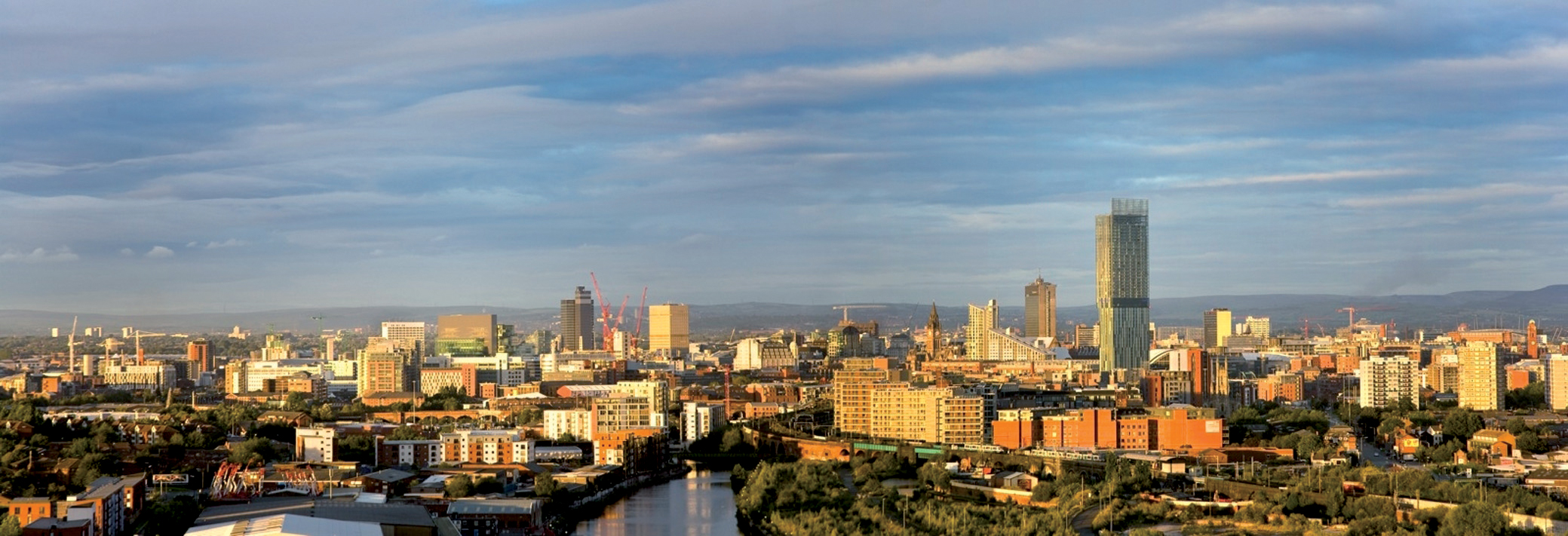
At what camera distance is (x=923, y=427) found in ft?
136

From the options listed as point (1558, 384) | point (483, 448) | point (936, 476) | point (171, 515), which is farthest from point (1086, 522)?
point (1558, 384)

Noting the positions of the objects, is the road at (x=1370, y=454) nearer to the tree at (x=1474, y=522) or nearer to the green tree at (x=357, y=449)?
the tree at (x=1474, y=522)

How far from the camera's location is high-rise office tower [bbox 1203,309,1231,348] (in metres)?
91.3

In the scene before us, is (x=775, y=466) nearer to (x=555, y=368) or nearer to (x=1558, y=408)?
(x=1558, y=408)

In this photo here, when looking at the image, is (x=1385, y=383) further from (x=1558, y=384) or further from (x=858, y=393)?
(x=858, y=393)

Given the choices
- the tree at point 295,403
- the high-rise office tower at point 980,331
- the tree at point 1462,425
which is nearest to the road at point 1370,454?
the tree at point 1462,425

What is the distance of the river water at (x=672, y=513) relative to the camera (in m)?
26.6

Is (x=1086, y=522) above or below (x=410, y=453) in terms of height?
below

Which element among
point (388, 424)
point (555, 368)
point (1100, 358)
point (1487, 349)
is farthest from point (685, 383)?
point (1487, 349)

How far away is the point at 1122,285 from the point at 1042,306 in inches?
1020

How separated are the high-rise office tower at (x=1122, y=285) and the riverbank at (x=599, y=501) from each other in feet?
114

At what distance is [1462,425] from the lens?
40.8 m

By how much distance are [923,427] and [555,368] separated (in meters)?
29.4

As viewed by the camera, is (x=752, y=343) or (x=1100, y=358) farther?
(x=752, y=343)
